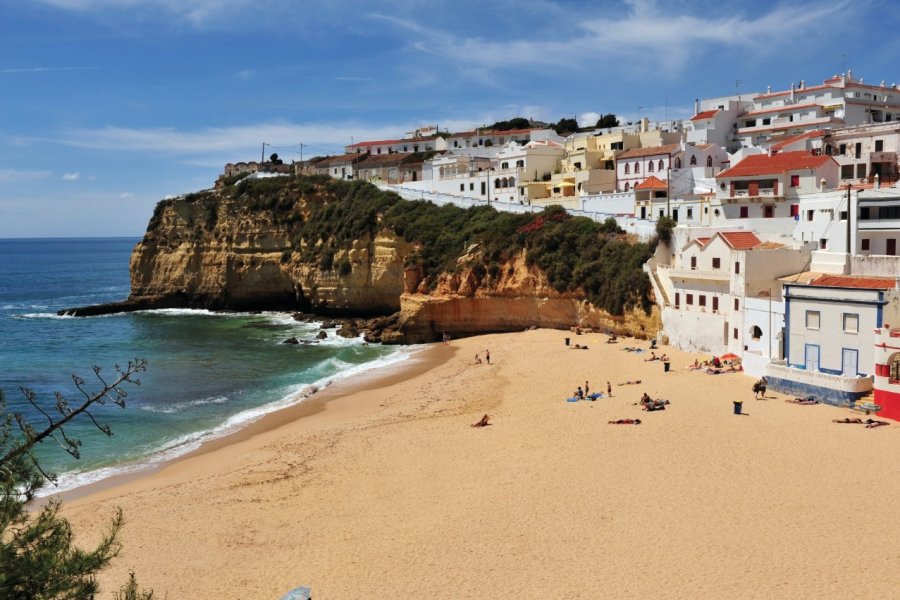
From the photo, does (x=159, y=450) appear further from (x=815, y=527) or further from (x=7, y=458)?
(x=815, y=527)

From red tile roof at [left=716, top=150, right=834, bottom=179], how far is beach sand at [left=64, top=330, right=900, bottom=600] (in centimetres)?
1456

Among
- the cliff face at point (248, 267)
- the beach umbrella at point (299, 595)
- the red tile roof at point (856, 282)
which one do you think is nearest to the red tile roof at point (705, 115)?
the cliff face at point (248, 267)

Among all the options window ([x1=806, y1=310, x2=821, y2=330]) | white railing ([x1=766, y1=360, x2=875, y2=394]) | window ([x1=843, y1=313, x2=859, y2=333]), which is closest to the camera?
white railing ([x1=766, y1=360, x2=875, y2=394])

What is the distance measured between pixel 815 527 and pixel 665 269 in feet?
67.1

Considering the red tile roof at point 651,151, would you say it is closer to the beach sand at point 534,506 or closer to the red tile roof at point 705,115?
the red tile roof at point 705,115

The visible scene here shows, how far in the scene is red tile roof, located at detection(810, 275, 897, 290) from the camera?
77.9 feet

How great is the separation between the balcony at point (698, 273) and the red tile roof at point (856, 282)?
4594 millimetres

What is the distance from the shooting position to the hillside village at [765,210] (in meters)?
24.3

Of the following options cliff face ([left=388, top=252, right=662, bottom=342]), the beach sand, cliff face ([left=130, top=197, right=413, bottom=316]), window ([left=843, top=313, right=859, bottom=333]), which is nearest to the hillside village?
window ([left=843, top=313, right=859, bottom=333])

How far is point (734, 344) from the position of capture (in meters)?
29.9

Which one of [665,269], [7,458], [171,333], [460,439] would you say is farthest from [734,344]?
[171,333]

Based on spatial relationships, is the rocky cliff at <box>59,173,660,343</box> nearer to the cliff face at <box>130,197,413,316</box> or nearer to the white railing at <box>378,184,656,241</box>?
the cliff face at <box>130,197,413,316</box>

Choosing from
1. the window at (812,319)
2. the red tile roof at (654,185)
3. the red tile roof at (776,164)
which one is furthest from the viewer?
the red tile roof at (654,185)

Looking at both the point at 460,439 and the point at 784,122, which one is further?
the point at 784,122
